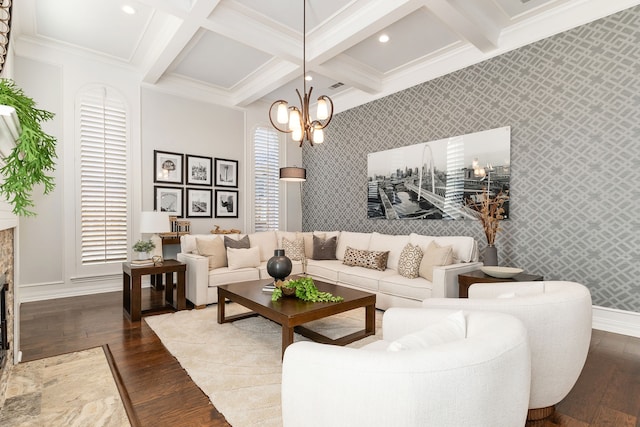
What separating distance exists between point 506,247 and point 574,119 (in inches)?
60.2

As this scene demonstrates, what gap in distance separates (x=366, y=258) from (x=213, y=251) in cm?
202

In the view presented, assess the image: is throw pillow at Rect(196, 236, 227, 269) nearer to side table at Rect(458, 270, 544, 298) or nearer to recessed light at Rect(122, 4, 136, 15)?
recessed light at Rect(122, 4, 136, 15)

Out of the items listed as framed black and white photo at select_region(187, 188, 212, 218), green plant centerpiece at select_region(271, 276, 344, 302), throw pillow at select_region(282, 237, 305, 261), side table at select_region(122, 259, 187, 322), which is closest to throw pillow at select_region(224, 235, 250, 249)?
throw pillow at select_region(282, 237, 305, 261)

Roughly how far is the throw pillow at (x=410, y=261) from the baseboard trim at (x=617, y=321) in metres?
1.74

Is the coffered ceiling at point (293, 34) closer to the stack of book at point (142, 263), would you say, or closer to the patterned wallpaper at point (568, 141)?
the patterned wallpaper at point (568, 141)

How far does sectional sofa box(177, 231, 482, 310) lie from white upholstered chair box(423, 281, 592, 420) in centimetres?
158

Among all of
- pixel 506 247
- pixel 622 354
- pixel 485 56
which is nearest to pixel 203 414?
pixel 622 354

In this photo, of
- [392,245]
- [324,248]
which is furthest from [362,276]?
[324,248]

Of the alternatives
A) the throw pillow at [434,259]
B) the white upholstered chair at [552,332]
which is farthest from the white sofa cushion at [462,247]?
the white upholstered chair at [552,332]

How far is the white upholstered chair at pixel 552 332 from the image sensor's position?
162cm

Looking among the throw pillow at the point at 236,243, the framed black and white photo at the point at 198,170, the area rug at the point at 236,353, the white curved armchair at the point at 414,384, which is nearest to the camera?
the white curved armchair at the point at 414,384

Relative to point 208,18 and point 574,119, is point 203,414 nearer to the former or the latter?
point 208,18

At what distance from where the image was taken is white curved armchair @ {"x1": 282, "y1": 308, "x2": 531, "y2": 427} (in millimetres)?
904

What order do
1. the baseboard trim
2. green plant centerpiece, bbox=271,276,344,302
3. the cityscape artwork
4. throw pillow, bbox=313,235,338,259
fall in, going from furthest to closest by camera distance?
1. throw pillow, bbox=313,235,338,259
2. the cityscape artwork
3. the baseboard trim
4. green plant centerpiece, bbox=271,276,344,302
